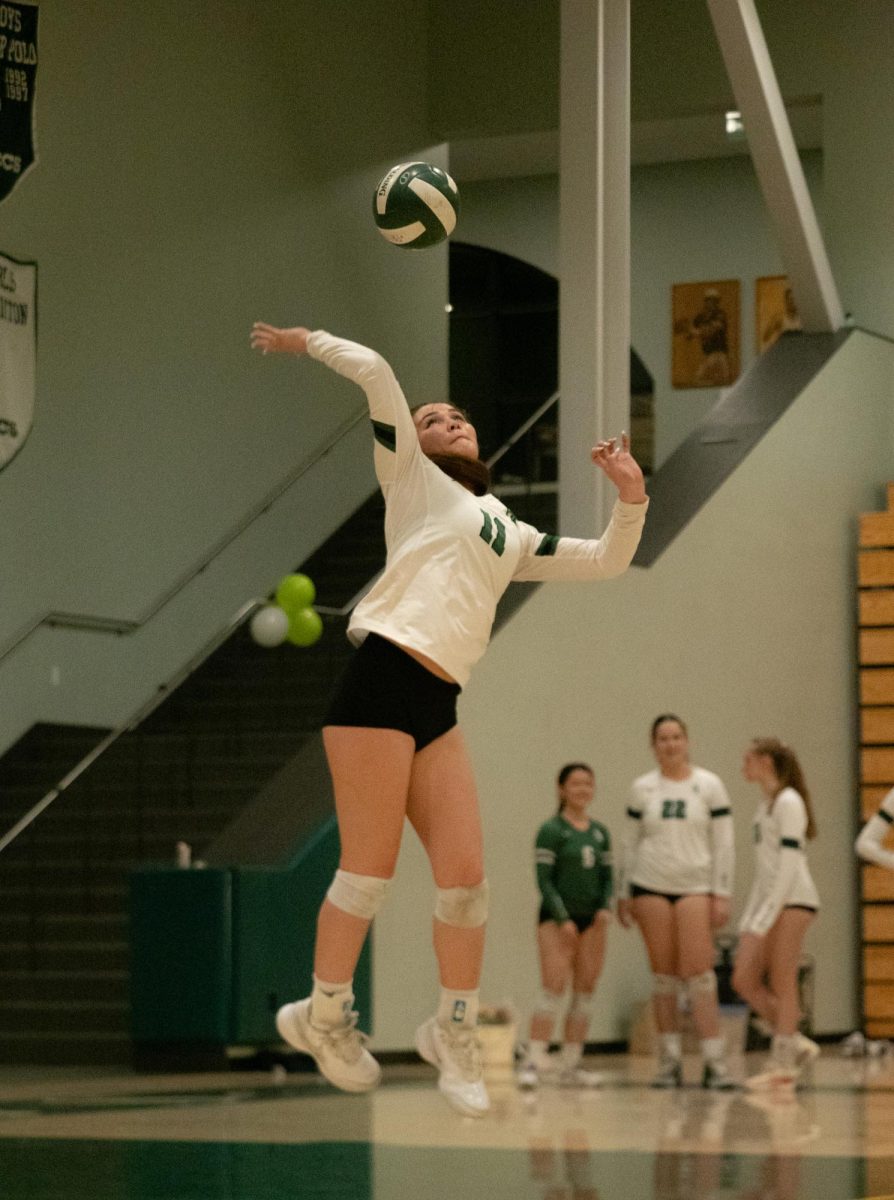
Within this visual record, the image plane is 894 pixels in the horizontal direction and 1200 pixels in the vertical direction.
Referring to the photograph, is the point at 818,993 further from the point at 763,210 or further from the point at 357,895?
the point at 357,895

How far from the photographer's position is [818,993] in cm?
1534

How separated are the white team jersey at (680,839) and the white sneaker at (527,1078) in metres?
1.10

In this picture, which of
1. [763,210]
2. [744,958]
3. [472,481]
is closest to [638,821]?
[744,958]

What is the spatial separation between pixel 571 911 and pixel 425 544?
20.7 ft

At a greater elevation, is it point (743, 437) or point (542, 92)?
point (542, 92)

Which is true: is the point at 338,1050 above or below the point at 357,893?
below

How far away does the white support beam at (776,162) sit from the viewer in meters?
14.0

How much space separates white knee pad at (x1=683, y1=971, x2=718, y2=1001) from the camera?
11.2 meters

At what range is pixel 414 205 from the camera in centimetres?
588

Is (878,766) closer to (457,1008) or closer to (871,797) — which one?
(871,797)

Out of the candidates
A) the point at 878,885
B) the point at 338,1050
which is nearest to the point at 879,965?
the point at 878,885

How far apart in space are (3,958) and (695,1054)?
14.3ft

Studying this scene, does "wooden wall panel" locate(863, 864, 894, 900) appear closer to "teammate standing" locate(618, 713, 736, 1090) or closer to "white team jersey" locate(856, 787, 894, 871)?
"white team jersey" locate(856, 787, 894, 871)

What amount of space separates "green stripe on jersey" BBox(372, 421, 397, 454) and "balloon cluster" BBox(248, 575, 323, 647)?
278 inches
